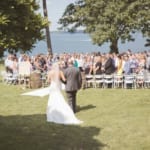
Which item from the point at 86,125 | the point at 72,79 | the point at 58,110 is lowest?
the point at 86,125

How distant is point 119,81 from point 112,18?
2010 centimetres

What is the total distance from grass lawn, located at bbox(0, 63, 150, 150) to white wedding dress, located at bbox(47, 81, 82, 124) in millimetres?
378

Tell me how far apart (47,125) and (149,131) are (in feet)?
11.3

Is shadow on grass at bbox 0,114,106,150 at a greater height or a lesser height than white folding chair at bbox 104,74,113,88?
lesser

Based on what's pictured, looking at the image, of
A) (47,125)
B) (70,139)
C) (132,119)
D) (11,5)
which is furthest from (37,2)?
(132,119)

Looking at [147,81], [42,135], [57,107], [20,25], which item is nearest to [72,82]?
[57,107]

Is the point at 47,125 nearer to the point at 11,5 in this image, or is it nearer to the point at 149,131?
the point at 149,131

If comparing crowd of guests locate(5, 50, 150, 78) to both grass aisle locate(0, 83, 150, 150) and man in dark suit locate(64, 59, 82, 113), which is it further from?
man in dark suit locate(64, 59, 82, 113)

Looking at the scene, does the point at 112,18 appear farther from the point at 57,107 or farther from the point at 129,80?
the point at 57,107

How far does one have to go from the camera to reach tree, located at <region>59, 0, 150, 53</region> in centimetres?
4428

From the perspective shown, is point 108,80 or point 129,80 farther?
point 108,80

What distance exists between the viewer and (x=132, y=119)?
1788 cm

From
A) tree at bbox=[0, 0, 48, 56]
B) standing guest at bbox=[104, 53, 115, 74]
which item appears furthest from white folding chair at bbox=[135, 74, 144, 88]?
tree at bbox=[0, 0, 48, 56]

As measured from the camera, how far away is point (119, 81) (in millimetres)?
26141
